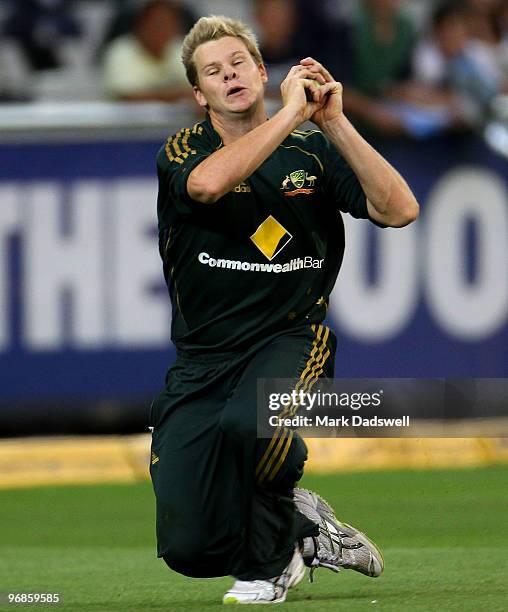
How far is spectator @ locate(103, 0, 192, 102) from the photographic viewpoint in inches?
440

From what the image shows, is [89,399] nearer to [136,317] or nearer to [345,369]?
[136,317]

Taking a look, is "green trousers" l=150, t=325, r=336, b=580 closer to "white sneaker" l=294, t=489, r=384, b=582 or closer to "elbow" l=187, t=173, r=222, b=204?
"white sneaker" l=294, t=489, r=384, b=582

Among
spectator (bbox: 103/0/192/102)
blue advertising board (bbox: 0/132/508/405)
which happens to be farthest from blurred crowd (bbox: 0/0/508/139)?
blue advertising board (bbox: 0/132/508/405)

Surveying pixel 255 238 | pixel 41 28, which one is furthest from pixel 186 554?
pixel 41 28

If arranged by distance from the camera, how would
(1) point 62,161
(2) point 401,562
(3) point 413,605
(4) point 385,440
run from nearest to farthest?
(3) point 413,605
(2) point 401,562
(4) point 385,440
(1) point 62,161

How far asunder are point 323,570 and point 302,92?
2.44 m

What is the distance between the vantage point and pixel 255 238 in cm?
590

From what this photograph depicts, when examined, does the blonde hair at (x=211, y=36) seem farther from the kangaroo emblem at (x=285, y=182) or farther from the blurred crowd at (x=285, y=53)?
the blurred crowd at (x=285, y=53)

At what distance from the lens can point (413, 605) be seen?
578 centimetres

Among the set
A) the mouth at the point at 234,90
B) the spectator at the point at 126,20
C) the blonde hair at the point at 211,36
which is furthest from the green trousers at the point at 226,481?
the spectator at the point at 126,20

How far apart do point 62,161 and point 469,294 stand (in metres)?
2.92

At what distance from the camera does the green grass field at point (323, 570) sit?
6.12 meters

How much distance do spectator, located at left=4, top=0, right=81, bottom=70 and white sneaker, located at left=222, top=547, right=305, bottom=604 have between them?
615cm

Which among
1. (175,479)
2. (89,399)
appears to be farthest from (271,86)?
(175,479)
